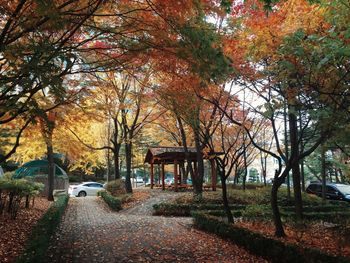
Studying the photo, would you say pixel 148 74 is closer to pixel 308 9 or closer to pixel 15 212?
pixel 308 9

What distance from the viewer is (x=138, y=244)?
8.91 meters

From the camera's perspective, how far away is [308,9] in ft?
25.4

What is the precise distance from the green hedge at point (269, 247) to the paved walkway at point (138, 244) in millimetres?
200

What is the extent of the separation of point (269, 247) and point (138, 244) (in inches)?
138

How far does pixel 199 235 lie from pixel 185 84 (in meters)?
5.00

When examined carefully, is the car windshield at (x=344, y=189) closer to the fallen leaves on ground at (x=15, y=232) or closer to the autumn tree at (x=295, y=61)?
the autumn tree at (x=295, y=61)

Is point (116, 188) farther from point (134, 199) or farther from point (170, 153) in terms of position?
point (170, 153)

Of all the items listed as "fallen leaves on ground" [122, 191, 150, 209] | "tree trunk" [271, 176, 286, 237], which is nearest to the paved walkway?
"tree trunk" [271, 176, 286, 237]

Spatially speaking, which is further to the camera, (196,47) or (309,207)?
(309,207)

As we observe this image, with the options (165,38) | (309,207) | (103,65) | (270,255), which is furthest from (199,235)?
(309,207)

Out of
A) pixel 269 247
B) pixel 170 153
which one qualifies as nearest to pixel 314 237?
pixel 269 247

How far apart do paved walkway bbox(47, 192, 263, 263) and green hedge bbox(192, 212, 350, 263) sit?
0.20m

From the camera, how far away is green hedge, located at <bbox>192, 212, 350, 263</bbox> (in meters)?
5.80

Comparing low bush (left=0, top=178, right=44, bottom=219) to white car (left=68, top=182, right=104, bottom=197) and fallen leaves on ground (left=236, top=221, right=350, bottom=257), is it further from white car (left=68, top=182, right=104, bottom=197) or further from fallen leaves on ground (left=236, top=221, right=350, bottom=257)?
white car (left=68, top=182, right=104, bottom=197)
